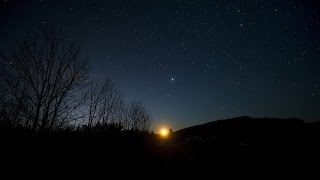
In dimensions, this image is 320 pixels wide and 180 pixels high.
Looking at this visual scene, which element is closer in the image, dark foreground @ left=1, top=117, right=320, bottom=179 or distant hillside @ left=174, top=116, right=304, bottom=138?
dark foreground @ left=1, top=117, right=320, bottom=179

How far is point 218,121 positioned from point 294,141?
272 cm

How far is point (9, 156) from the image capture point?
211 inches

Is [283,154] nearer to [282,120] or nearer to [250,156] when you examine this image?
[250,156]

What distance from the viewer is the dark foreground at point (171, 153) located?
5.60 metres

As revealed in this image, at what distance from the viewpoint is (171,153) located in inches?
282

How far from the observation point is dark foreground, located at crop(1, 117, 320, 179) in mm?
5598

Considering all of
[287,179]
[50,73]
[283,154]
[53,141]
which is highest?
[50,73]

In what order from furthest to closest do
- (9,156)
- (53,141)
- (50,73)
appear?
(50,73) < (53,141) < (9,156)

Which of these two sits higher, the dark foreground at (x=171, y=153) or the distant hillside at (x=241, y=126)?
the distant hillside at (x=241, y=126)

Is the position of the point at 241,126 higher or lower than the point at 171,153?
higher

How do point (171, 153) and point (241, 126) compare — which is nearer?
point (171, 153)

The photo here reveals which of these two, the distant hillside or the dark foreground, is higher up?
the distant hillside

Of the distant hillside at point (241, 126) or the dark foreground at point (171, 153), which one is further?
the distant hillside at point (241, 126)

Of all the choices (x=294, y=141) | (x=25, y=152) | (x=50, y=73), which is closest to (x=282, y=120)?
(x=294, y=141)
